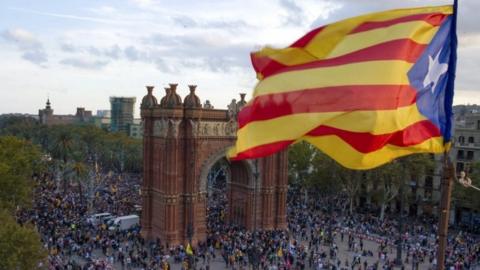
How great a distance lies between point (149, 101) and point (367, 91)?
36536mm

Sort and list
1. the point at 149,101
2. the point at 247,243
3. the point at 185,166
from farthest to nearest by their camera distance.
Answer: the point at 149,101 → the point at 185,166 → the point at 247,243

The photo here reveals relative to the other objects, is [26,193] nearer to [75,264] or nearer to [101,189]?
[75,264]

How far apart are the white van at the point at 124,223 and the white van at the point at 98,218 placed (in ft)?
5.34

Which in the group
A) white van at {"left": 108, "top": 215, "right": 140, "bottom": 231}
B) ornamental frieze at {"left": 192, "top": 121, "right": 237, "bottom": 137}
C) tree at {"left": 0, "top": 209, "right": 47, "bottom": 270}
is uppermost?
ornamental frieze at {"left": 192, "top": 121, "right": 237, "bottom": 137}

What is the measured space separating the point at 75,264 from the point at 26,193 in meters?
10.8

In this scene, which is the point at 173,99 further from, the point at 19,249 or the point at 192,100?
the point at 19,249

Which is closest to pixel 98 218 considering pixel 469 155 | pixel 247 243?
pixel 247 243

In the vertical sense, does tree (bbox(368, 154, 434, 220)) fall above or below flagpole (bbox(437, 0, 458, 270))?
below

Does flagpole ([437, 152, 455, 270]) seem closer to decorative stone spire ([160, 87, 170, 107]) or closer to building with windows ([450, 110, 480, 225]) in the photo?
decorative stone spire ([160, 87, 170, 107])

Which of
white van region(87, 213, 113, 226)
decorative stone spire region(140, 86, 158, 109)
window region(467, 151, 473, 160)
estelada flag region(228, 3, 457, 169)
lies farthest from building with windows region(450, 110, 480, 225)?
estelada flag region(228, 3, 457, 169)

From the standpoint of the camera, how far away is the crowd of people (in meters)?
38.8

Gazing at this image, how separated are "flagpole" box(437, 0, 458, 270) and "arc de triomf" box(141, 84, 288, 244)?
33731 millimetres

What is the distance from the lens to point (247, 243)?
42.6 meters

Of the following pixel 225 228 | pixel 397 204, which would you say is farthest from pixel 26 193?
pixel 397 204
